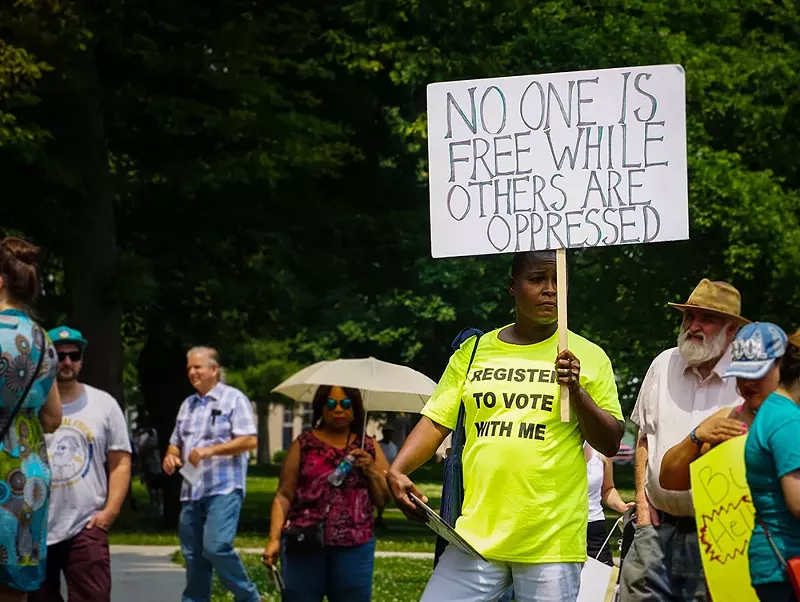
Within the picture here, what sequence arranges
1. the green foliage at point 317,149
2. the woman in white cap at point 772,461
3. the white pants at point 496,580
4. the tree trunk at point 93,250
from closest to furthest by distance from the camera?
1. the woman in white cap at point 772,461
2. the white pants at point 496,580
3. the green foliage at point 317,149
4. the tree trunk at point 93,250

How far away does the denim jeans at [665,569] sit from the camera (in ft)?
23.1

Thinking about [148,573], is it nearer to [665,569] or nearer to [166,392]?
[665,569]

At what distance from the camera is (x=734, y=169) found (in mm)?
26500

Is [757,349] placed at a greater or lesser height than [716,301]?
lesser

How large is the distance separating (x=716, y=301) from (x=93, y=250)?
17772mm

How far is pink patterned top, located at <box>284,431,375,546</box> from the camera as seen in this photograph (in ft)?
31.0

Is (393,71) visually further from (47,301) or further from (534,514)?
(534,514)

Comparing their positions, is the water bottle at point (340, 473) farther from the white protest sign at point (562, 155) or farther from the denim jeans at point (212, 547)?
the white protest sign at point (562, 155)

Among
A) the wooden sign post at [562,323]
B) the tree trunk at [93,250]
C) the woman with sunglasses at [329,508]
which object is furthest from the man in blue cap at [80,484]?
the tree trunk at [93,250]

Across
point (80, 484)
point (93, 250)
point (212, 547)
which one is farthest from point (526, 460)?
point (93, 250)

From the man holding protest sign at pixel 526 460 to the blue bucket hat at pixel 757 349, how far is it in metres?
0.56

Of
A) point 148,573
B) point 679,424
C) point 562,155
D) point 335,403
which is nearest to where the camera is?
point 562,155

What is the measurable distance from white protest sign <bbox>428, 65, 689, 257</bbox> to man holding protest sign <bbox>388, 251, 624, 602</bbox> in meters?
0.54

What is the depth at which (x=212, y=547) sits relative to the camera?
11328 mm
